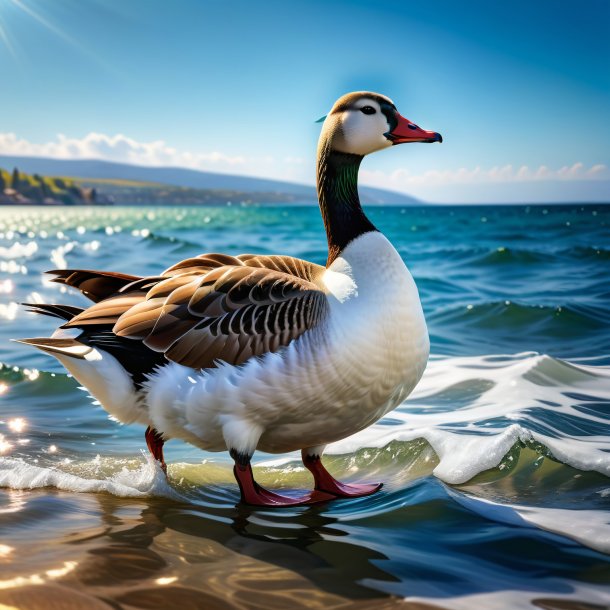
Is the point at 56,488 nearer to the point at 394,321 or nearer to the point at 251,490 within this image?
the point at 251,490

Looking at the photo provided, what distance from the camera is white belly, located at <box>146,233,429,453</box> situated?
14.6 feet

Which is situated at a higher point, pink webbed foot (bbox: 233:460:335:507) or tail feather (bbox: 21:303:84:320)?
tail feather (bbox: 21:303:84:320)

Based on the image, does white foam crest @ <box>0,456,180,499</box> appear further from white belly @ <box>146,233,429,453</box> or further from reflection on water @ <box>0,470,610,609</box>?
white belly @ <box>146,233,429,453</box>

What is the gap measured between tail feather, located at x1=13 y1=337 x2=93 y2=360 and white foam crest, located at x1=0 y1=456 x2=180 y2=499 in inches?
35.8

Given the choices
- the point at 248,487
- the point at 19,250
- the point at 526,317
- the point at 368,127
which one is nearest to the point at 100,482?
the point at 248,487

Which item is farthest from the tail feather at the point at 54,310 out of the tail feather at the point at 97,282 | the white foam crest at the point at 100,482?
the white foam crest at the point at 100,482

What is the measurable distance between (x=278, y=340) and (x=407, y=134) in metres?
1.67

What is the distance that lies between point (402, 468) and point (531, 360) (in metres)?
4.70

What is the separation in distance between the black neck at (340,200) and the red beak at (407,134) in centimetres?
27

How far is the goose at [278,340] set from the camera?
4477 millimetres

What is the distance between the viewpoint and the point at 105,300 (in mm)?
5203

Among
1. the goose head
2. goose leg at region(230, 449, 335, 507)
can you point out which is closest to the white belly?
goose leg at region(230, 449, 335, 507)

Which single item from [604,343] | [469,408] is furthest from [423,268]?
[469,408]

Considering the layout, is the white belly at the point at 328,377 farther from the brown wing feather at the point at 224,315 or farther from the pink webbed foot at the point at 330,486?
the pink webbed foot at the point at 330,486
